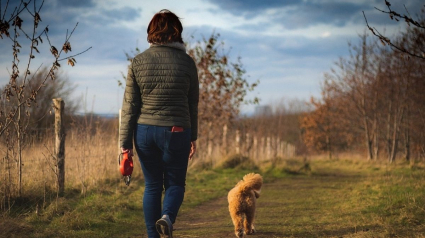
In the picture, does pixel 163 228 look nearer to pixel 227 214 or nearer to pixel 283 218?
pixel 283 218

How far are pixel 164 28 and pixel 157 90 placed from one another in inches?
23.2

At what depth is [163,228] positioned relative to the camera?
380 cm

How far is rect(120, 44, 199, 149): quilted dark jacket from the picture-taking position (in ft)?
12.7

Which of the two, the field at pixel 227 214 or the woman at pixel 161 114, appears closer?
the woman at pixel 161 114

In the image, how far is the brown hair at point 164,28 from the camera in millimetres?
3975

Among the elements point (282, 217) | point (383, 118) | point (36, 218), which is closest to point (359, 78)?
point (383, 118)

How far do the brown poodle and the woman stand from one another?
1.05m

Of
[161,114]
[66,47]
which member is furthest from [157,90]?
[66,47]

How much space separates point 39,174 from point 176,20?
432cm

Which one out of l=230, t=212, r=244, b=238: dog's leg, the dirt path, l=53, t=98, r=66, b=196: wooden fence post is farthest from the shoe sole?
l=53, t=98, r=66, b=196: wooden fence post

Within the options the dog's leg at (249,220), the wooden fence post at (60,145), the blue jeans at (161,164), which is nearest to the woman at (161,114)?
the blue jeans at (161,164)

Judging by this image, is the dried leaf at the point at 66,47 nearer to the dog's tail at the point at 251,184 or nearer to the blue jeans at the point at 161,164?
the blue jeans at the point at 161,164

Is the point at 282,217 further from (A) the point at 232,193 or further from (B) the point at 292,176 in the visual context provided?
(B) the point at 292,176

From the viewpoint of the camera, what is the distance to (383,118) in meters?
26.2
